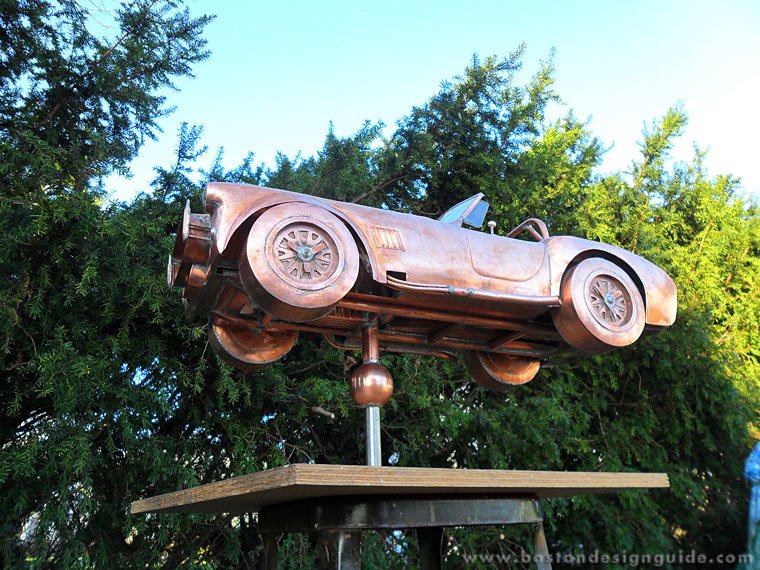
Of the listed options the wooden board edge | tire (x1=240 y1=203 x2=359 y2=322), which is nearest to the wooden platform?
the wooden board edge

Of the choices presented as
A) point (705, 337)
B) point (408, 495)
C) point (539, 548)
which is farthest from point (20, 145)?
point (705, 337)

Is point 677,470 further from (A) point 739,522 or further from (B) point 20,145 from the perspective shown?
(B) point 20,145

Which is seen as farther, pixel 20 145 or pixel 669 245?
pixel 669 245

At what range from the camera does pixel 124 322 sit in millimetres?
3045

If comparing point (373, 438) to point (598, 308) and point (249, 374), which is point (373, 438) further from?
point (249, 374)

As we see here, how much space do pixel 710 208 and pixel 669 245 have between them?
0.87 m

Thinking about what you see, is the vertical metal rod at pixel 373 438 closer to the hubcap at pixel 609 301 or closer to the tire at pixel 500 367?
the tire at pixel 500 367

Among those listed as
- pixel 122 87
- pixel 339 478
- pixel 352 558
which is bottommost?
pixel 352 558

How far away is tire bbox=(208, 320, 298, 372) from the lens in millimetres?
1959

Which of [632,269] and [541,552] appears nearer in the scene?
[541,552]

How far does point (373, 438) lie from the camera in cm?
→ 179

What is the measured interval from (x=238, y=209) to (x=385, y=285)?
0.44 metres

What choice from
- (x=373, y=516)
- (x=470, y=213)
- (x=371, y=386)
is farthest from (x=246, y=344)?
(x=470, y=213)

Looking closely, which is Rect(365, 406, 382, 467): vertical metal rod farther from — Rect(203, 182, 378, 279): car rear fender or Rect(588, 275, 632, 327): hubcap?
Rect(588, 275, 632, 327): hubcap
